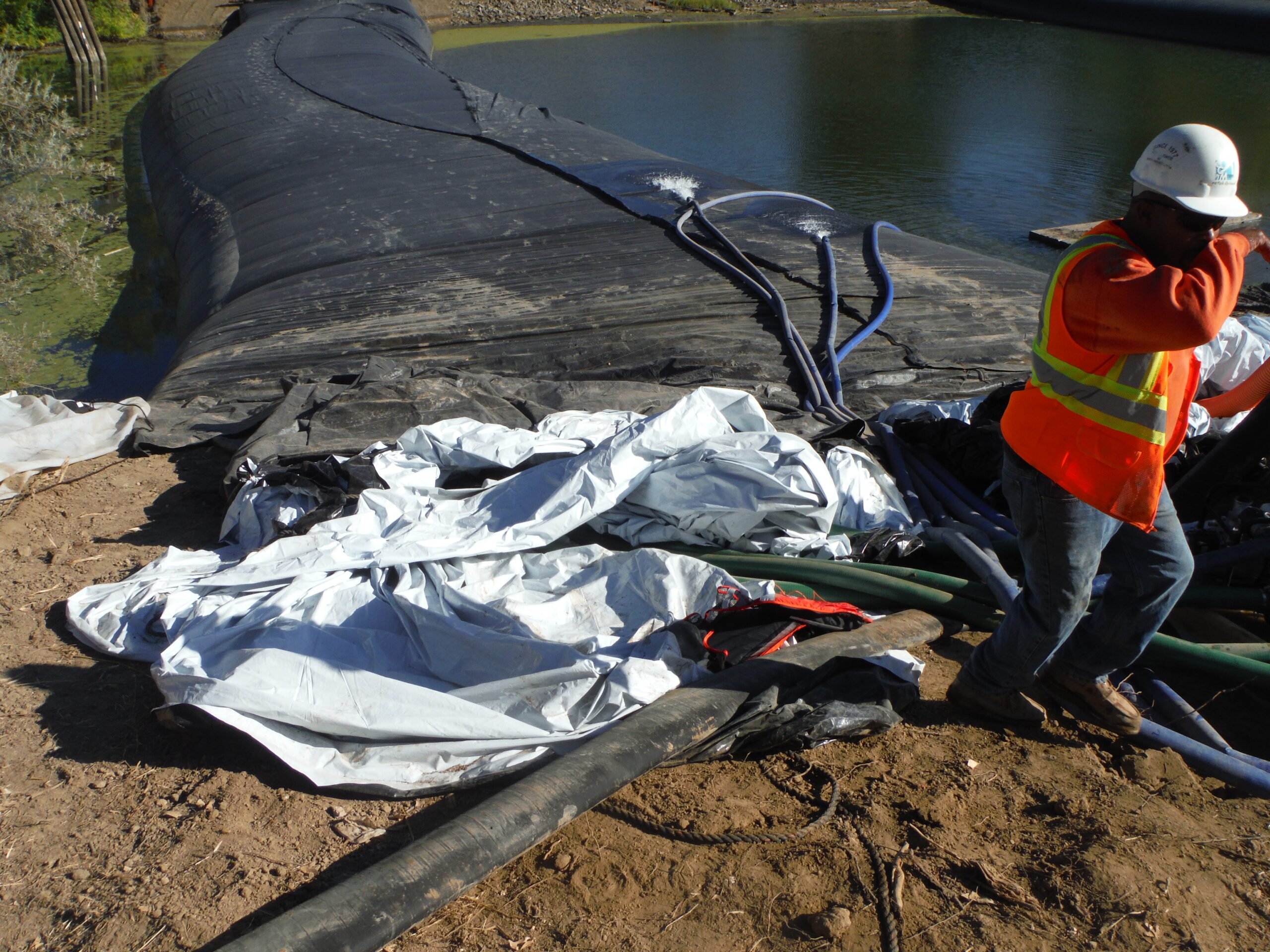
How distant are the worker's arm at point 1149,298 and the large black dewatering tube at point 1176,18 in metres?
17.8

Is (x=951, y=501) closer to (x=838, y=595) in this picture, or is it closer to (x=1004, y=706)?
(x=838, y=595)

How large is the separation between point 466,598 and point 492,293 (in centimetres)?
277

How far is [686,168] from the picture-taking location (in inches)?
278

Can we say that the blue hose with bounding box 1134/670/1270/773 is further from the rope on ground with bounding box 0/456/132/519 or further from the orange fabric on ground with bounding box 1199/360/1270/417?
the rope on ground with bounding box 0/456/132/519

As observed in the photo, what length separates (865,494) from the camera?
9.86 feet

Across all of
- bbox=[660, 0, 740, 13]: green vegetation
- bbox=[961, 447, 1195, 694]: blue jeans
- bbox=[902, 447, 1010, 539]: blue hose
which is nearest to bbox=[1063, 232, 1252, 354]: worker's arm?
bbox=[961, 447, 1195, 694]: blue jeans

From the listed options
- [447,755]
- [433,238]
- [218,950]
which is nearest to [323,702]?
[447,755]

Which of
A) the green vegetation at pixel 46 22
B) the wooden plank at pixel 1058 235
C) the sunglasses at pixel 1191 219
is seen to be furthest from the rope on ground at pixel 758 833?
the green vegetation at pixel 46 22

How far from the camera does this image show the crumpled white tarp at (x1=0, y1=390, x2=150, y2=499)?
3295mm

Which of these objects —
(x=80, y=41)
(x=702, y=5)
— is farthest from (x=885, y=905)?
(x=702, y=5)

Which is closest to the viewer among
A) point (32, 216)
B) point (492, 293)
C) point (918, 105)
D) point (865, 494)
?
point (865, 494)

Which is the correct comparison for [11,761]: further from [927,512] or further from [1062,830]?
[927,512]

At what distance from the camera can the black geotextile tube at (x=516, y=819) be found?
1496 mm

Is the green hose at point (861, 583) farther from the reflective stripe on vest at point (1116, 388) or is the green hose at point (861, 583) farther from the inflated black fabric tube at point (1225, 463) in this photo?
the reflective stripe on vest at point (1116, 388)
